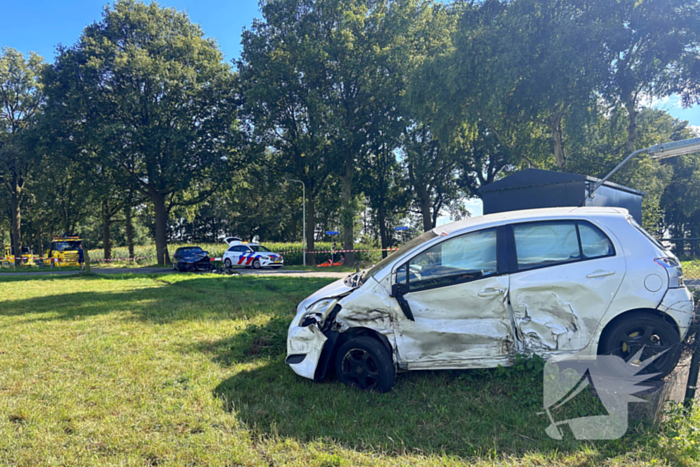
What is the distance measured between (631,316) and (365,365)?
2.62m

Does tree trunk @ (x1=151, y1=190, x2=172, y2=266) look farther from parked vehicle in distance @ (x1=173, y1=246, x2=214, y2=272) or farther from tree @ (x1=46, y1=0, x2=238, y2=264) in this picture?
parked vehicle in distance @ (x1=173, y1=246, x2=214, y2=272)

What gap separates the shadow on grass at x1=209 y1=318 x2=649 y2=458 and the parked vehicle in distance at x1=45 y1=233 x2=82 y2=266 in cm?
3052

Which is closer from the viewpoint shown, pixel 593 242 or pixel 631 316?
pixel 631 316

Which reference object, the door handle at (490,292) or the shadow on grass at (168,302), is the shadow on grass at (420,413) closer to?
the door handle at (490,292)

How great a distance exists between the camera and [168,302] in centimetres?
1062

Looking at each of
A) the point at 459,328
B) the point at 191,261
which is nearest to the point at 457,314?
the point at 459,328

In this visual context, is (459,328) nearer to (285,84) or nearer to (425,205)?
(285,84)

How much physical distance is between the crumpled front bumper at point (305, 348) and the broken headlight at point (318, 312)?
0.06 metres

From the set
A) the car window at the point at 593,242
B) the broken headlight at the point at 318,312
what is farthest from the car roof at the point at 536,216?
the broken headlight at the point at 318,312

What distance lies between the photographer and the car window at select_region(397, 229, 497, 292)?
4211 millimetres

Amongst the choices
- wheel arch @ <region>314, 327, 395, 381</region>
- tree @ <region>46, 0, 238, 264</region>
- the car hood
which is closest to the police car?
tree @ <region>46, 0, 238, 264</region>

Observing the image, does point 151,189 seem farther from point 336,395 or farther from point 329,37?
point 336,395

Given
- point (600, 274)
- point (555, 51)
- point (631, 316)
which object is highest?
point (555, 51)

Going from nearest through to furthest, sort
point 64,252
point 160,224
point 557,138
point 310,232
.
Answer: point 557,138
point 64,252
point 160,224
point 310,232
